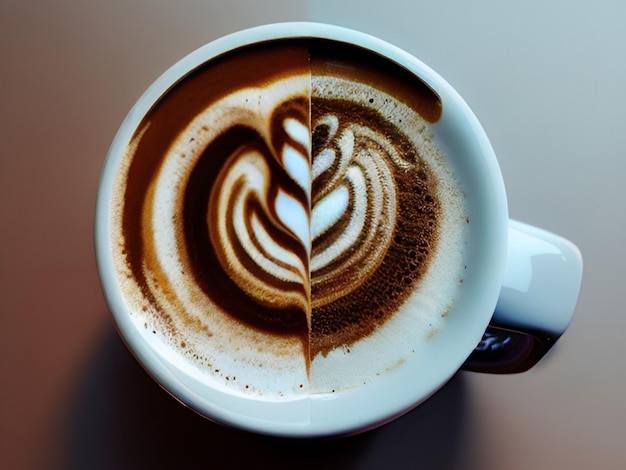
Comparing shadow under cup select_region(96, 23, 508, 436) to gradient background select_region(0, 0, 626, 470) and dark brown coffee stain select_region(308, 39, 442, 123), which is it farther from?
gradient background select_region(0, 0, 626, 470)

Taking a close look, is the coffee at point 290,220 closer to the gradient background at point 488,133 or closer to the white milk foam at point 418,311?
the white milk foam at point 418,311

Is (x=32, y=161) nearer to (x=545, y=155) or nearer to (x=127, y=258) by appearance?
(x=127, y=258)

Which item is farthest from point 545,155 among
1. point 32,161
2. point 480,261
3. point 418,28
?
point 32,161

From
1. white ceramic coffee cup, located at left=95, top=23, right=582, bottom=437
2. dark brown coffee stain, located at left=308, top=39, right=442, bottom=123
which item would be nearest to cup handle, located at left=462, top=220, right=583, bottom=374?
white ceramic coffee cup, located at left=95, top=23, right=582, bottom=437

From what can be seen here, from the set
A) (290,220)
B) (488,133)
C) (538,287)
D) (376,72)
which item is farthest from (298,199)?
(488,133)

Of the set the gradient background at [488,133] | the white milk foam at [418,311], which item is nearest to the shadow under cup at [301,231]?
the white milk foam at [418,311]

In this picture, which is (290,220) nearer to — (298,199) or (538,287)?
(298,199)

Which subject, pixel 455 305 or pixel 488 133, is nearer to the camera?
pixel 455 305
